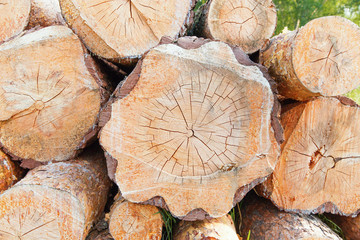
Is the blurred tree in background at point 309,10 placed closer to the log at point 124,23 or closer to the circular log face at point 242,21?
the circular log face at point 242,21

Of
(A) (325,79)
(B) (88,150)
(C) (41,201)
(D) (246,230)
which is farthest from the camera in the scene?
(B) (88,150)

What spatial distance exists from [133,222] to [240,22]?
5.02ft

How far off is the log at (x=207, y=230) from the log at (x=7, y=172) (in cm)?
111

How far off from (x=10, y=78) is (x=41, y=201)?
786mm

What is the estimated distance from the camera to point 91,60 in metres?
1.67

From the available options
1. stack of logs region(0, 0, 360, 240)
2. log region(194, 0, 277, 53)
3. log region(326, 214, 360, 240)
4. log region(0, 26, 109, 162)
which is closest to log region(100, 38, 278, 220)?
stack of logs region(0, 0, 360, 240)

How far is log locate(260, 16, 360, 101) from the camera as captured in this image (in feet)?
4.77

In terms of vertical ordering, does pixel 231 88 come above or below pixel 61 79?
above

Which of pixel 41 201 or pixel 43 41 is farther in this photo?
pixel 43 41

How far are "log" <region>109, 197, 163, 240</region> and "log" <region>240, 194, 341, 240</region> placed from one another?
69 cm

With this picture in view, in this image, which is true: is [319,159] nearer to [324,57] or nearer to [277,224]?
[277,224]

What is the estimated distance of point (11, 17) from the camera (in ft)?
6.46

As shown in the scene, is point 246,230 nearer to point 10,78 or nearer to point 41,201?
point 41,201

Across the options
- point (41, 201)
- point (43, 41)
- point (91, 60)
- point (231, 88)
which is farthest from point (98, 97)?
point (231, 88)
